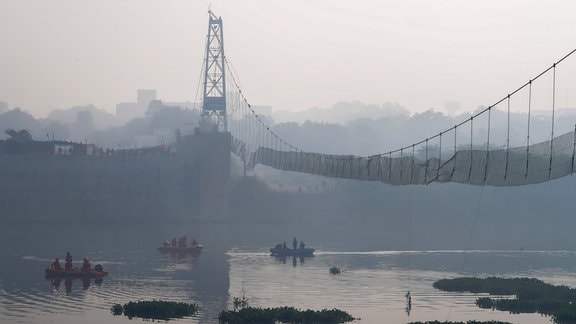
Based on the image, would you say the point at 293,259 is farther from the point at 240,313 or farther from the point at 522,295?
the point at 240,313

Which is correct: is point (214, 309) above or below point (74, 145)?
below

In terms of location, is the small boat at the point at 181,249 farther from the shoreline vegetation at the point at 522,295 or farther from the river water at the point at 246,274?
the shoreline vegetation at the point at 522,295

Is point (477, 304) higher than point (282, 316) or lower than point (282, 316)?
higher

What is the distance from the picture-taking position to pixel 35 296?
81062 mm

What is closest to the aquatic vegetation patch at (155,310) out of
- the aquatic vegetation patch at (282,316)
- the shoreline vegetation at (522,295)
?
the aquatic vegetation patch at (282,316)

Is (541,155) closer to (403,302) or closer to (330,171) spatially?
(403,302)

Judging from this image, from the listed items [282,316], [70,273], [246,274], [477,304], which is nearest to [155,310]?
[282,316]

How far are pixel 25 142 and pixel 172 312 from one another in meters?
109

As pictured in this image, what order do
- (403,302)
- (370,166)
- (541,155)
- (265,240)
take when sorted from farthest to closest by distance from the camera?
(265,240) → (370,166) → (403,302) → (541,155)

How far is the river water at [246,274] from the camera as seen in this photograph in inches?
2904

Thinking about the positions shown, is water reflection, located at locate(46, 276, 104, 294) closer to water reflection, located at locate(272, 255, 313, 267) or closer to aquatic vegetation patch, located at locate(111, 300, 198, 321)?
aquatic vegetation patch, located at locate(111, 300, 198, 321)

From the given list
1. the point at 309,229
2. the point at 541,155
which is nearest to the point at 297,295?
the point at 541,155

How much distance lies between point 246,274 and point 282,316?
96.3 ft

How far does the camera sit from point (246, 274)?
3826 inches
